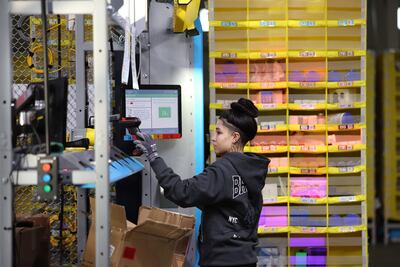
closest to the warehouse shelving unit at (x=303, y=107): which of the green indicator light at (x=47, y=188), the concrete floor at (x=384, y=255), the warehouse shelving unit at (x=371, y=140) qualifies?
→ the green indicator light at (x=47, y=188)

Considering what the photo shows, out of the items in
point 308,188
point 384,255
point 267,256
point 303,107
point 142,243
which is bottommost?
point 384,255

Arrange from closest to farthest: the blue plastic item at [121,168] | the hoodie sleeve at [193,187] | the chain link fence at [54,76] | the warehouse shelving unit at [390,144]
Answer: the blue plastic item at [121,168] < the hoodie sleeve at [193,187] < the chain link fence at [54,76] < the warehouse shelving unit at [390,144]

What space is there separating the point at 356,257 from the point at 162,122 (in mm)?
2116

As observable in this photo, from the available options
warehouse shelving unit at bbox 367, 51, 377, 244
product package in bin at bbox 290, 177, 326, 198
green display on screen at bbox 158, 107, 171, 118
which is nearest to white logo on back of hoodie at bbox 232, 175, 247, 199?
green display on screen at bbox 158, 107, 171, 118

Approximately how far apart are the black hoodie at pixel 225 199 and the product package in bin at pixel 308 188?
1.38 meters

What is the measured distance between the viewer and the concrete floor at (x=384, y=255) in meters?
7.41

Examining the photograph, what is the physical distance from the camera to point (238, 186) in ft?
11.2

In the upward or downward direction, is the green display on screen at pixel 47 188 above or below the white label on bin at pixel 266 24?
below

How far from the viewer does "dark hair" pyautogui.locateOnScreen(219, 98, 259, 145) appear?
352cm

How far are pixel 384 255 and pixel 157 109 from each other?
504cm

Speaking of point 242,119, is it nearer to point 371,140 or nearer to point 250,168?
point 250,168

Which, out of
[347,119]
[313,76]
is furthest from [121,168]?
[347,119]

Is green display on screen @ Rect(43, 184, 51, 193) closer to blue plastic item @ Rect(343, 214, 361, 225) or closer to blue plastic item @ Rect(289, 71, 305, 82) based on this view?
blue plastic item @ Rect(289, 71, 305, 82)

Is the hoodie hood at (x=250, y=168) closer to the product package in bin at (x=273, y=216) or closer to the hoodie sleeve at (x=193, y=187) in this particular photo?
the hoodie sleeve at (x=193, y=187)
